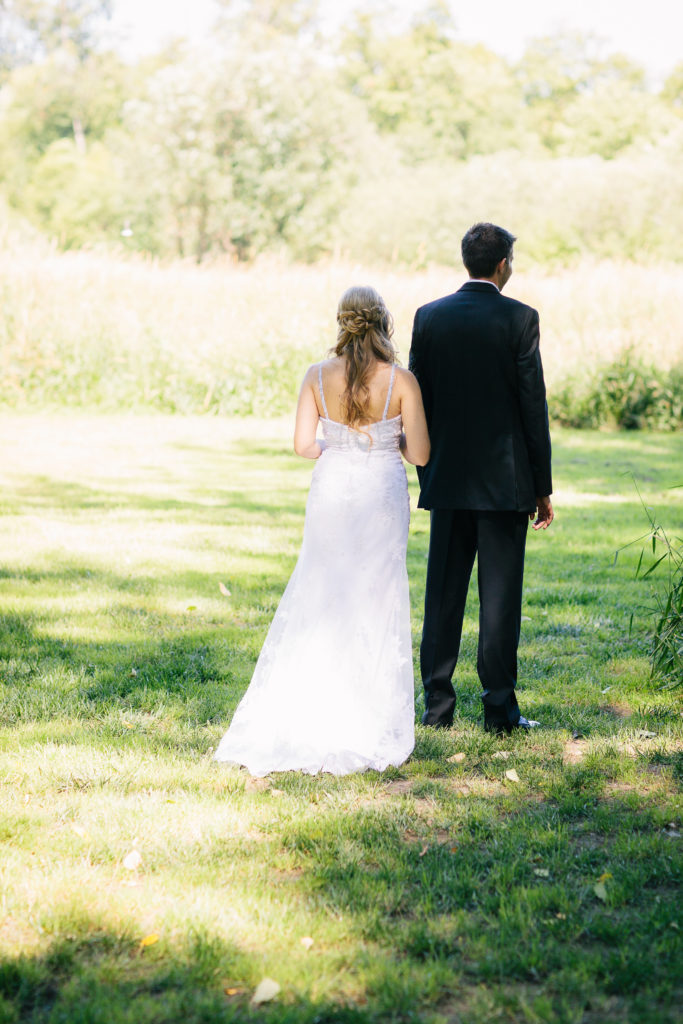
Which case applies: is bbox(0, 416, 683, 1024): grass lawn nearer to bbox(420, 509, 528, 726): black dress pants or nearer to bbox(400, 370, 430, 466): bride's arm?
bbox(420, 509, 528, 726): black dress pants

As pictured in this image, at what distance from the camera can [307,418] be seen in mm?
4422

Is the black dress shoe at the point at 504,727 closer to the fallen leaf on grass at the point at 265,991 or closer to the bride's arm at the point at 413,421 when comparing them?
the bride's arm at the point at 413,421

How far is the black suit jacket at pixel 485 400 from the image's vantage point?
171 inches

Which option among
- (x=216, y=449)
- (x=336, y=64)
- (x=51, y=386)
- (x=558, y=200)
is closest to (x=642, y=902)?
(x=216, y=449)

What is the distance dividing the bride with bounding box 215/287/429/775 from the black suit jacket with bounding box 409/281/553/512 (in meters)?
0.16

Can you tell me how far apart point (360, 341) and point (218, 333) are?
43.0 ft

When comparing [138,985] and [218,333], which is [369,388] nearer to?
[138,985]

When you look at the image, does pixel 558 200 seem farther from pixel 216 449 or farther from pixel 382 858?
pixel 382 858

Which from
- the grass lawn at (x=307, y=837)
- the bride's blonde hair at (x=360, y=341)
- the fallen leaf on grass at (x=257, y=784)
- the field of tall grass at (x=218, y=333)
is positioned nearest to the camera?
the grass lawn at (x=307, y=837)

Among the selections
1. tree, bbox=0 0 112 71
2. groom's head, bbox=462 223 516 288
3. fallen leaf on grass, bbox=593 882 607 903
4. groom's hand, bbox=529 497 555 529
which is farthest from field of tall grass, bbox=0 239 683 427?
tree, bbox=0 0 112 71

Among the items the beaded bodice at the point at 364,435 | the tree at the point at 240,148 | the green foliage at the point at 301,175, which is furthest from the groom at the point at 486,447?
the tree at the point at 240,148

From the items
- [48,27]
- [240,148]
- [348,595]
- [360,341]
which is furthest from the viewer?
[48,27]

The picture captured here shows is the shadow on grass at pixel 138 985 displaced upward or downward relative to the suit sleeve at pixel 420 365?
downward

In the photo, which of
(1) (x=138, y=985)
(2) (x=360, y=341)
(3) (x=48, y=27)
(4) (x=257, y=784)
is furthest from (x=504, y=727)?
Result: (3) (x=48, y=27)
